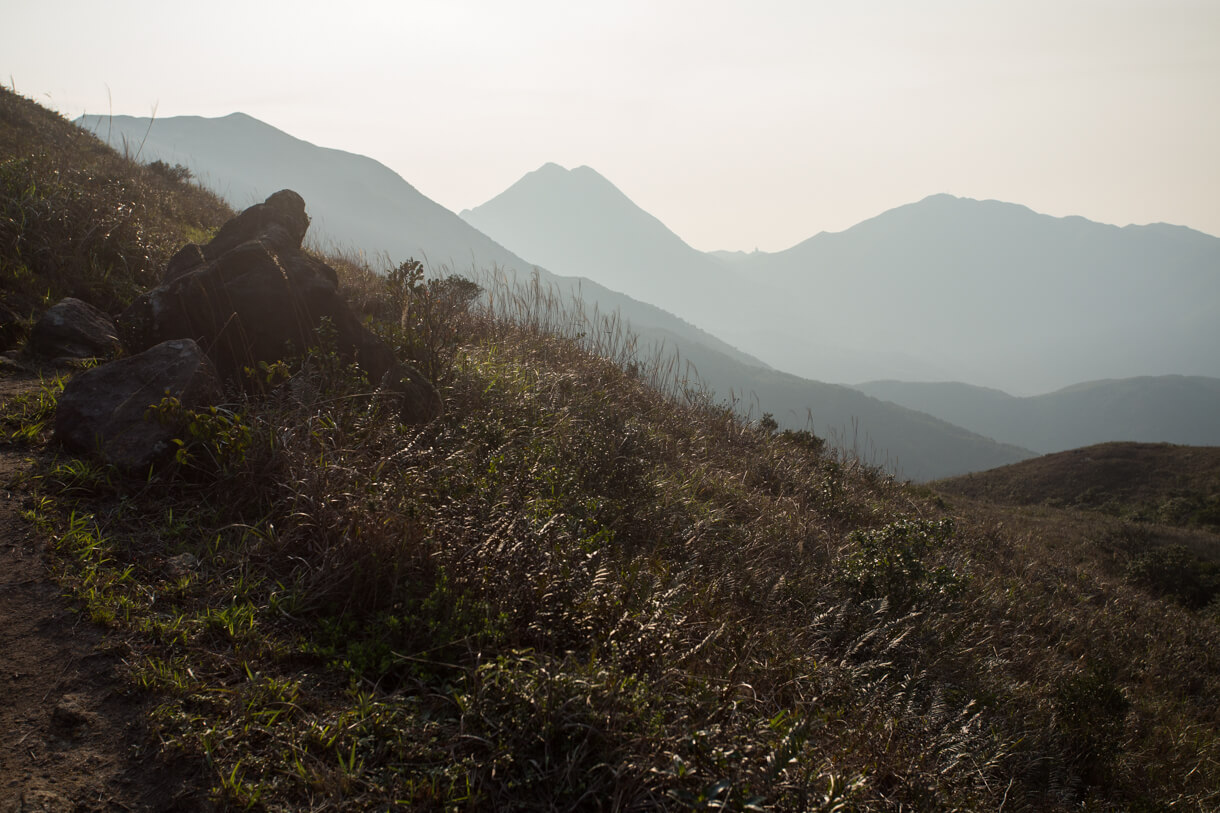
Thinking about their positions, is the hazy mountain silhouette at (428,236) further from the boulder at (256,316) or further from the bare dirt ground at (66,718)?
the bare dirt ground at (66,718)

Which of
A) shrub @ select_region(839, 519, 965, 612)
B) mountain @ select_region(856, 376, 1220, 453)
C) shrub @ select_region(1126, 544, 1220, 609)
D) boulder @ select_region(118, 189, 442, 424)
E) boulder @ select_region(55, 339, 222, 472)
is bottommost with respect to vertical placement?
shrub @ select_region(1126, 544, 1220, 609)

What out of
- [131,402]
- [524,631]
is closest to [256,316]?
[131,402]

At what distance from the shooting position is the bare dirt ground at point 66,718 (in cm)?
171

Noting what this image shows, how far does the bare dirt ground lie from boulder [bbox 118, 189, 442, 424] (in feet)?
6.18

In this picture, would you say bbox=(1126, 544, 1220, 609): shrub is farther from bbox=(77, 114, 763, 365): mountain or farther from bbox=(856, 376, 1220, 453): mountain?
bbox=(856, 376, 1220, 453): mountain

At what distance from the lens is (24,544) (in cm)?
251

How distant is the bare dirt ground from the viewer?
5.63 ft

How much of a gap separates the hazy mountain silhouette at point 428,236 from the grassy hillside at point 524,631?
95.7 m

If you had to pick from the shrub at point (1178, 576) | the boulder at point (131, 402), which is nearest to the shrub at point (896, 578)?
the boulder at point (131, 402)

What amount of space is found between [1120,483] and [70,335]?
28.5m

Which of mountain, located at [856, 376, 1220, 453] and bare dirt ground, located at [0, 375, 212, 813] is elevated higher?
mountain, located at [856, 376, 1220, 453]

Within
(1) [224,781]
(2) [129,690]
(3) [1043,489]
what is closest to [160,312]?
(2) [129,690]

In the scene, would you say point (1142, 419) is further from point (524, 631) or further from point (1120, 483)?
point (524, 631)

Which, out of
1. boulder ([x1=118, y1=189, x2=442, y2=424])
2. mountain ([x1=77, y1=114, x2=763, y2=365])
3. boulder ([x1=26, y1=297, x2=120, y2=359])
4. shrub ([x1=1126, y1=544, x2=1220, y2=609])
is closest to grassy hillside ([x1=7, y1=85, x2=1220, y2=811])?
boulder ([x1=118, y1=189, x2=442, y2=424])
